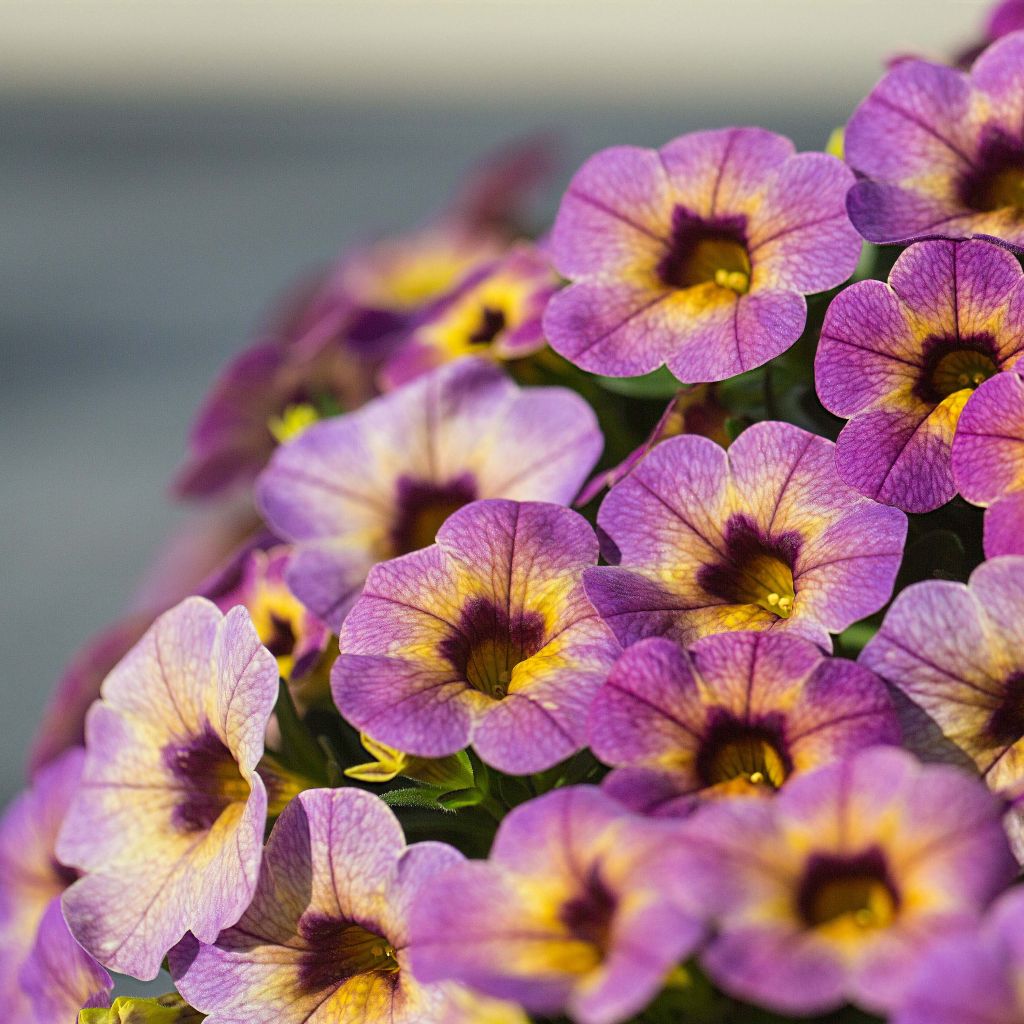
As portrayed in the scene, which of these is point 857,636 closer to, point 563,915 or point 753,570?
point 753,570

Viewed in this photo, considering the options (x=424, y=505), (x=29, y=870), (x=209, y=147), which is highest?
(x=424, y=505)

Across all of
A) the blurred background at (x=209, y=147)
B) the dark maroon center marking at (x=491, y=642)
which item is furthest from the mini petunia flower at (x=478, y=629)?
the blurred background at (x=209, y=147)

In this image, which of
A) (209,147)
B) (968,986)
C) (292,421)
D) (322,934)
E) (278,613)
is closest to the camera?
(968,986)

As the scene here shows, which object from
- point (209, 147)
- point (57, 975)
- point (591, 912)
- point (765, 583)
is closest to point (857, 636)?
point (765, 583)

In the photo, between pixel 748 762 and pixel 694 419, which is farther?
pixel 694 419

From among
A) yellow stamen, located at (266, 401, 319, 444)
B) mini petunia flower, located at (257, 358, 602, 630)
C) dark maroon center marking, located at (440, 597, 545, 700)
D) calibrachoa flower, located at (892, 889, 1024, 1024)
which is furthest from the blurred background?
calibrachoa flower, located at (892, 889, 1024, 1024)

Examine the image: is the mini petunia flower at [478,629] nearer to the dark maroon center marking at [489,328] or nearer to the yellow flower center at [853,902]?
the yellow flower center at [853,902]

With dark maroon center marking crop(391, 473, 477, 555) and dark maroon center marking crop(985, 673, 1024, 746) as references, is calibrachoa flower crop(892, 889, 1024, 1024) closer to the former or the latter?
dark maroon center marking crop(985, 673, 1024, 746)
